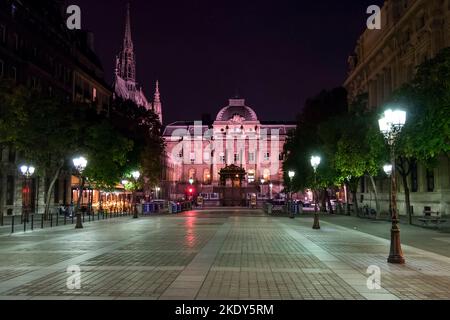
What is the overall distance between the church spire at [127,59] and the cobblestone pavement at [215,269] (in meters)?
138

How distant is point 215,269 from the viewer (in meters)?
14.9

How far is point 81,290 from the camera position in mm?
11641

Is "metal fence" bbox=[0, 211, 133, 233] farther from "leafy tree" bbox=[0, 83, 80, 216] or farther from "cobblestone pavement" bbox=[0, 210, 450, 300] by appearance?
"cobblestone pavement" bbox=[0, 210, 450, 300]

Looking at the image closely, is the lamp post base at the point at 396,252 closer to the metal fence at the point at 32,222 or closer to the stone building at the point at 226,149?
the metal fence at the point at 32,222

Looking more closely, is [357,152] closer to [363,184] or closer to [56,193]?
[363,184]

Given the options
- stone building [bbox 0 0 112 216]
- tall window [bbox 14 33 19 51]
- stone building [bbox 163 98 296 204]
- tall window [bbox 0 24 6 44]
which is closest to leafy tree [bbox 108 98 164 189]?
stone building [bbox 0 0 112 216]

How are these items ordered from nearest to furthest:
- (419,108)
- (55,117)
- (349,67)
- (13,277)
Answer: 1. (13,277)
2. (419,108)
3. (55,117)
4. (349,67)

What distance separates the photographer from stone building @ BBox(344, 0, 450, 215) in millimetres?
45469

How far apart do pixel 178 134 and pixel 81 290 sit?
15367 cm

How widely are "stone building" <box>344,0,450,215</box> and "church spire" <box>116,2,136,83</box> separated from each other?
9548cm

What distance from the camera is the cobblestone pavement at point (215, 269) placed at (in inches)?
449

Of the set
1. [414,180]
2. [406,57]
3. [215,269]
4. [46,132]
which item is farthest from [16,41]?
[215,269]
